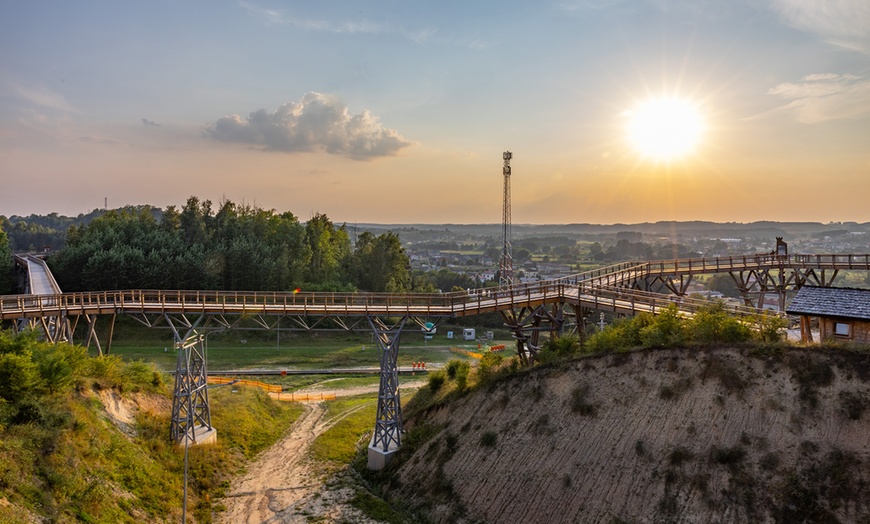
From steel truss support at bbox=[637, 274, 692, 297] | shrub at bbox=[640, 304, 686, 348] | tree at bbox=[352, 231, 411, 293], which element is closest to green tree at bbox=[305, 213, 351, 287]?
tree at bbox=[352, 231, 411, 293]

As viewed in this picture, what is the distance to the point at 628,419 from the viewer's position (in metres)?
22.9

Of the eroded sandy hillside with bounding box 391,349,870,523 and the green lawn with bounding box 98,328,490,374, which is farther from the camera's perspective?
the green lawn with bounding box 98,328,490,374

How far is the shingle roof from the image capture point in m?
21.5

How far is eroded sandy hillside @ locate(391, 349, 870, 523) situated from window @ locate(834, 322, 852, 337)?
1.77 meters

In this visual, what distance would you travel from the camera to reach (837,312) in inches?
857

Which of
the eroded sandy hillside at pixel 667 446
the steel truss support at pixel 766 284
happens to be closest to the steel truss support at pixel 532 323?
the eroded sandy hillside at pixel 667 446

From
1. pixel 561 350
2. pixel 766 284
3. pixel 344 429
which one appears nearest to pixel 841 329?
pixel 561 350

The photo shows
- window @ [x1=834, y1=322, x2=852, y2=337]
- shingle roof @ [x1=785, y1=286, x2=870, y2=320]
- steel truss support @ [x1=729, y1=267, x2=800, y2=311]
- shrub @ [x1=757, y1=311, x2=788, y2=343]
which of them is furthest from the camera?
steel truss support @ [x1=729, y1=267, x2=800, y2=311]

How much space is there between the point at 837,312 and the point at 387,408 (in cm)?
2342

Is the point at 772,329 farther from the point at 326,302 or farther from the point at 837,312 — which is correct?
the point at 326,302

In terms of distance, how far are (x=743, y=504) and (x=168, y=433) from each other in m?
30.2

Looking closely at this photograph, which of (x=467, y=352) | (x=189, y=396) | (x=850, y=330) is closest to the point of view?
(x=850, y=330)

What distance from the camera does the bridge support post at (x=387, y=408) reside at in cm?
3108

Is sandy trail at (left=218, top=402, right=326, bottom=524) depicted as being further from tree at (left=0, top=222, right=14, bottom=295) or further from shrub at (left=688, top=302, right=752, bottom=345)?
tree at (left=0, top=222, right=14, bottom=295)
